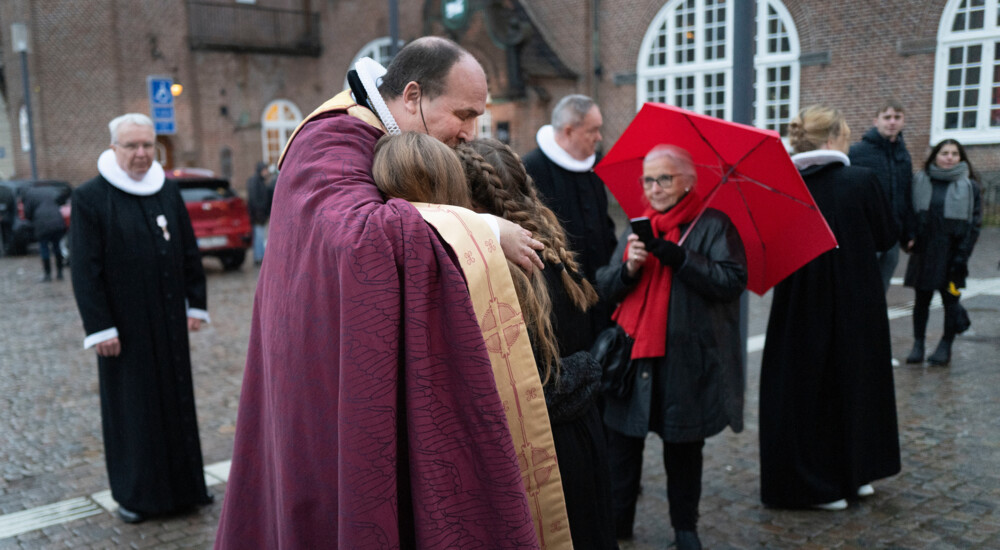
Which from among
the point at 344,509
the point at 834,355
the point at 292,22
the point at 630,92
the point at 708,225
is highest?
the point at 292,22

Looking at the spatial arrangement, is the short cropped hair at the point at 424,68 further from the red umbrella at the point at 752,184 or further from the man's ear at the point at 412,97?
the red umbrella at the point at 752,184

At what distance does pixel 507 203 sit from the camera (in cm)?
199

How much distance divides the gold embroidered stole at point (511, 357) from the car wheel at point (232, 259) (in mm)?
13562

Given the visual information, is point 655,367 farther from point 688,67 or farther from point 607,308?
point 688,67

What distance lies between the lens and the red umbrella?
3.32 meters

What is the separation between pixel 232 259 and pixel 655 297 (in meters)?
12.6

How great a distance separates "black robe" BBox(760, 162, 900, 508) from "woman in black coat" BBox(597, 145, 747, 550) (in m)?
0.62

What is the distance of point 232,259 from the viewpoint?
582 inches

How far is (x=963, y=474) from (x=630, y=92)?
17.9m

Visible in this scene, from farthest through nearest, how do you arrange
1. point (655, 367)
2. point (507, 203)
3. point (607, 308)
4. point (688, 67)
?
1. point (688, 67)
2. point (607, 308)
3. point (655, 367)
4. point (507, 203)

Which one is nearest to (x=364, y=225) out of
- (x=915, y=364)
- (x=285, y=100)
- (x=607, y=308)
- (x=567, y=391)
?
(x=567, y=391)

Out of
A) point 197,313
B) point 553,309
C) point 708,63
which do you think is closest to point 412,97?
point 553,309

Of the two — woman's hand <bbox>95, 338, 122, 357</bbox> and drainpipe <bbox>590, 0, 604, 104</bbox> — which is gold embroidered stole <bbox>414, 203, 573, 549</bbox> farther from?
drainpipe <bbox>590, 0, 604, 104</bbox>

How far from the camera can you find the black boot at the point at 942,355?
22.0ft
